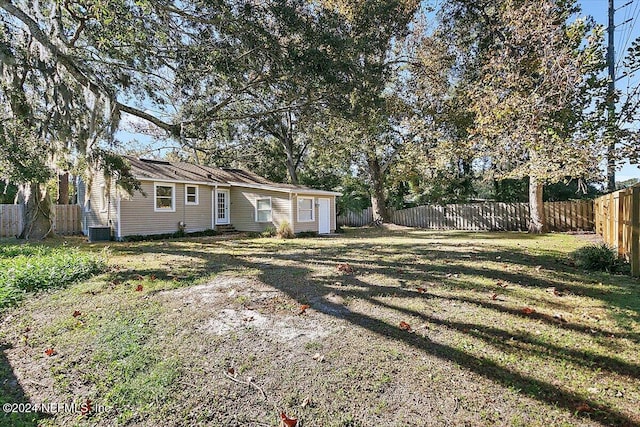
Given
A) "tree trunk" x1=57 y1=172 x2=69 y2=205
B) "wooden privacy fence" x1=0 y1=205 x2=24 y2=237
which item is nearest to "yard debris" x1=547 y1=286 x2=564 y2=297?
"wooden privacy fence" x1=0 y1=205 x2=24 y2=237

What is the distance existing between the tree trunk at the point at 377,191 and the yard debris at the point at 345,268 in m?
14.4

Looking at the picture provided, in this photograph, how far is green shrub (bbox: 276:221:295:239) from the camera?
14.6 m

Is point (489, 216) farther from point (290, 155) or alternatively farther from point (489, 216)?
point (290, 155)

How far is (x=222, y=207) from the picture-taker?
17.2m

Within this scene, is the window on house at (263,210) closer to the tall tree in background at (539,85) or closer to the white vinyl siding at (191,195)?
the white vinyl siding at (191,195)

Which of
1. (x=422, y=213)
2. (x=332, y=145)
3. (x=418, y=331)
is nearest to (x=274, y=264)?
(x=418, y=331)

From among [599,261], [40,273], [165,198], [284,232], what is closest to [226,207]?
[165,198]

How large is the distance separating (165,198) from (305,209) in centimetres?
609

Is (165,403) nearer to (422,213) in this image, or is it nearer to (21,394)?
(21,394)

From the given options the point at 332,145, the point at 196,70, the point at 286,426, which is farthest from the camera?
the point at 332,145

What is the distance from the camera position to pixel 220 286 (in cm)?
541

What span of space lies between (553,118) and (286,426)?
273 inches

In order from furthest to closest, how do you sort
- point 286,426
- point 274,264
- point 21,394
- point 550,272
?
point 274,264 < point 550,272 < point 21,394 < point 286,426

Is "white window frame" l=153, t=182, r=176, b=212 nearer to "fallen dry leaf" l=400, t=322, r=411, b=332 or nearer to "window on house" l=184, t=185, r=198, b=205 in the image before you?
"window on house" l=184, t=185, r=198, b=205
